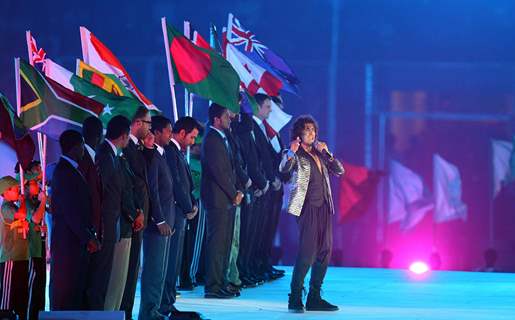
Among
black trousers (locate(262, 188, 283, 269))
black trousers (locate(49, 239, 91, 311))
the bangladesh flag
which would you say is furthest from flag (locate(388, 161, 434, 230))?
black trousers (locate(49, 239, 91, 311))

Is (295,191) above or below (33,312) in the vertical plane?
above

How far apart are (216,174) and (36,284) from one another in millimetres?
2343

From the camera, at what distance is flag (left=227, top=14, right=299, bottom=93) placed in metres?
12.4

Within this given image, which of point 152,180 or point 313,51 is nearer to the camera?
point 152,180

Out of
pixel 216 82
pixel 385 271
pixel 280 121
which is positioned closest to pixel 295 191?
pixel 216 82

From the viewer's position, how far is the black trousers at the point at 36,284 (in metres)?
8.00

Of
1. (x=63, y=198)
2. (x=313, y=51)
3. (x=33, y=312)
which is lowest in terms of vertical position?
(x=33, y=312)

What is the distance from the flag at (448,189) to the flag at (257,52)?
162 inches

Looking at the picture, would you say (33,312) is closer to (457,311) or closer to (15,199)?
(15,199)

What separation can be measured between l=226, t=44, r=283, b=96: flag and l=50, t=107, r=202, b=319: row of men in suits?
141 inches

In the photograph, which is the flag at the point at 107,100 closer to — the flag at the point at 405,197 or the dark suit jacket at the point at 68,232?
the dark suit jacket at the point at 68,232

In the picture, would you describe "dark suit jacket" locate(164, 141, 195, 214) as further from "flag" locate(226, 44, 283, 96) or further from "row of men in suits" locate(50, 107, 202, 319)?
"flag" locate(226, 44, 283, 96)

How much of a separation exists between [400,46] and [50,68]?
8357 mm

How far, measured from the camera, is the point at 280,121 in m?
12.4
